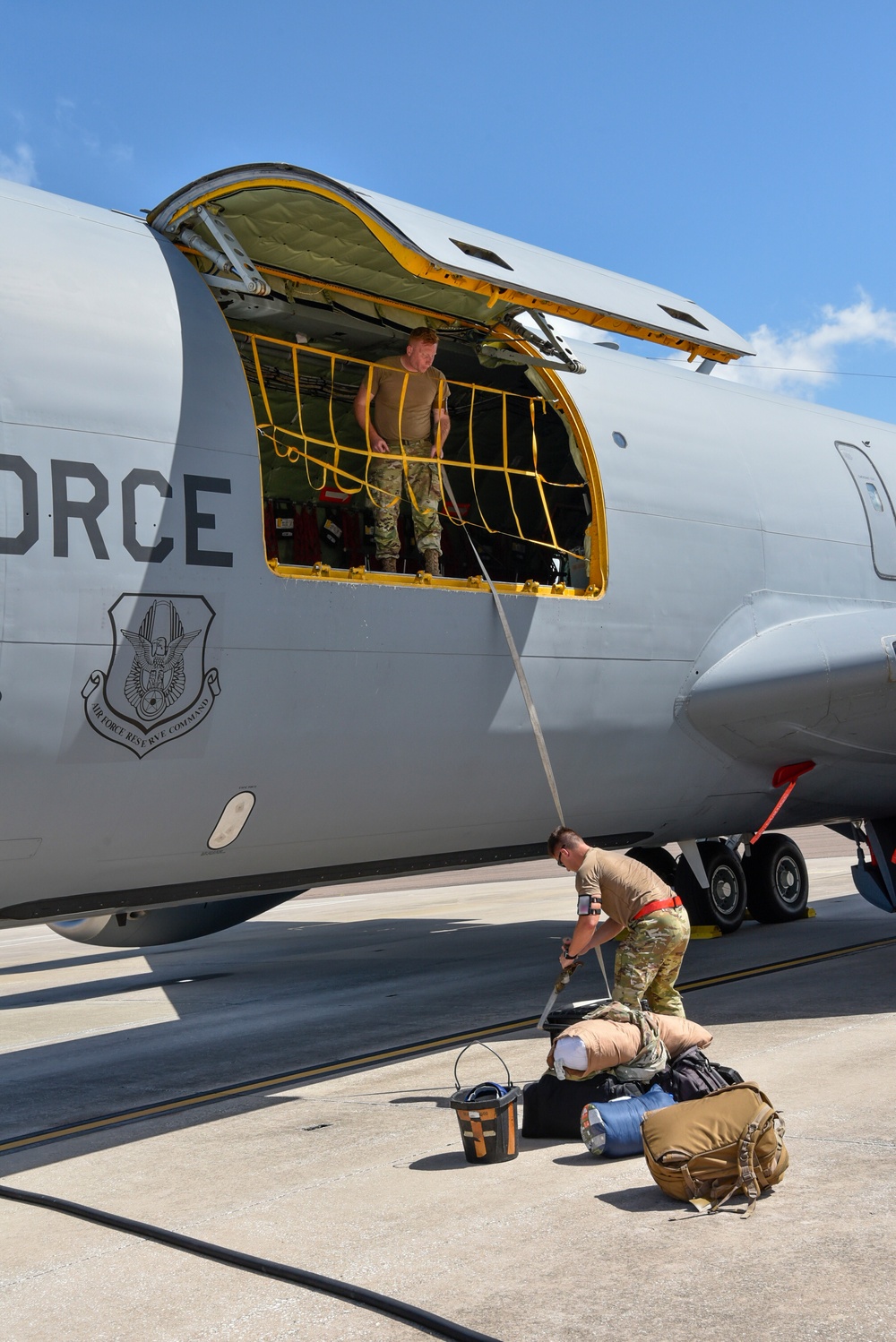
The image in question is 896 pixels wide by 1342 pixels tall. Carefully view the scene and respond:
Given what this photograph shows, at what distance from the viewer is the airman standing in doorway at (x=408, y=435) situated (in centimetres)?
884

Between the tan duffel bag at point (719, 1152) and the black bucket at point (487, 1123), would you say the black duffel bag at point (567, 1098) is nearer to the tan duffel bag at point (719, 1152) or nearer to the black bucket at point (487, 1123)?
the black bucket at point (487, 1123)

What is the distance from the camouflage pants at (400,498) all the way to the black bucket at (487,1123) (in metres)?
3.89

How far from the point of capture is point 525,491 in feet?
40.5

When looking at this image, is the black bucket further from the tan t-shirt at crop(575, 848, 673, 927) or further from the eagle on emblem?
the eagle on emblem

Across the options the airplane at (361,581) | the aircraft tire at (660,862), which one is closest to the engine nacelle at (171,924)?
the airplane at (361,581)

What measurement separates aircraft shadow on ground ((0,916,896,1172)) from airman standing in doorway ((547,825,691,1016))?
1.44 metres

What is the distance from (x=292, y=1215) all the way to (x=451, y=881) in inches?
995

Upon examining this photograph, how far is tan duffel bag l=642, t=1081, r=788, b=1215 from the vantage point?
17.5 feet

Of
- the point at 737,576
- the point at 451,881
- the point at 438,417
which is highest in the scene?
the point at 438,417

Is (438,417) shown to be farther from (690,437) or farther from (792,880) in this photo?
(792,880)

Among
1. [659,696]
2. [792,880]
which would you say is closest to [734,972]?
[659,696]

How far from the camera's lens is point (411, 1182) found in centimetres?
600

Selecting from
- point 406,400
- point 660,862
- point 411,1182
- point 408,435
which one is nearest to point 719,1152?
point 411,1182

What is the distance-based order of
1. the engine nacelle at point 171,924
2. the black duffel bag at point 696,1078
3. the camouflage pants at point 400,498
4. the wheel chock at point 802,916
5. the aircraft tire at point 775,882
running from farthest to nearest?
the wheel chock at point 802,916
the aircraft tire at point 775,882
the engine nacelle at point 171,924
the camouflage pants at point 400,498
the black duffel bag at point 696,1078
